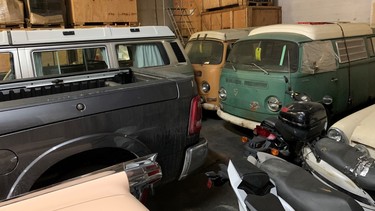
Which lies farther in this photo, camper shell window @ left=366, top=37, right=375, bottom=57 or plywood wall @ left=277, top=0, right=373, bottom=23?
plywood wall @ left=277, top=0, right=373, bottom=23

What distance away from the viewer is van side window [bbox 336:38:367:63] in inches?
206

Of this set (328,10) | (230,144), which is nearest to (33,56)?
(230,144)

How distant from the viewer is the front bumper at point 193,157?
8.86 feet

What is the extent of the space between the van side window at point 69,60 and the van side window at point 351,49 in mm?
3916

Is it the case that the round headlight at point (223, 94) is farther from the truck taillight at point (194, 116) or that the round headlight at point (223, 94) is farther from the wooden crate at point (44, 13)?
the wooden crate at point (44, 13)

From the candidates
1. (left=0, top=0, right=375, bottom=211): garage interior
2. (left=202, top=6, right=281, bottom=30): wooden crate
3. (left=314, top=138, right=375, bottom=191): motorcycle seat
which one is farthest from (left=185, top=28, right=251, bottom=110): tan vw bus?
(left=314, top=138, right=375, bottom=191): motorcycle seat

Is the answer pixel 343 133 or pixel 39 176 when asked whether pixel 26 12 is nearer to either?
pixel 39 176

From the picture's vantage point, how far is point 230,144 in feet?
16.8

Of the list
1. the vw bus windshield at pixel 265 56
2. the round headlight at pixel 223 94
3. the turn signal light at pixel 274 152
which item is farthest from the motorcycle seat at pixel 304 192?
the round headlight at pixel 223 94

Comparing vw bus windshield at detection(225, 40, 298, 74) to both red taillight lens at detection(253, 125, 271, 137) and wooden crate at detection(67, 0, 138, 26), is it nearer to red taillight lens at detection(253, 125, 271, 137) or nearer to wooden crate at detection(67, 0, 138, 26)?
red taillight lens at detection(253, 125, 271, 137)

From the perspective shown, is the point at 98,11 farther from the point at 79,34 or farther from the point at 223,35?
the point at 223,35

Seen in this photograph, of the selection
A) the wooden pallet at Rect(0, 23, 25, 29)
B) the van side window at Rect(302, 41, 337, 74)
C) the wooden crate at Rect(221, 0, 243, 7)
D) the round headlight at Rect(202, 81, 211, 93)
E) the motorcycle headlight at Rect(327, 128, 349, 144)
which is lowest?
the motorcycle headlight at Rect(327, 128, 349, 144)

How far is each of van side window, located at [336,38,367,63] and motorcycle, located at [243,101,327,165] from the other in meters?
2.27

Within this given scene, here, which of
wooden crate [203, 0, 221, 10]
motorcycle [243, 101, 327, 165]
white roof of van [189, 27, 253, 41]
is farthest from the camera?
wooden crate [203, 0, 221, 10]
